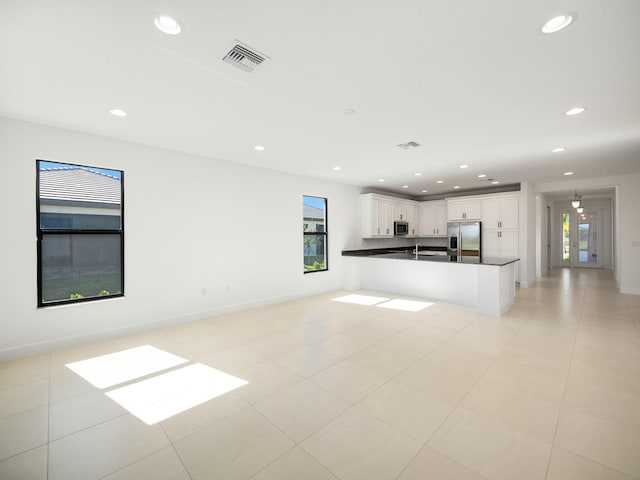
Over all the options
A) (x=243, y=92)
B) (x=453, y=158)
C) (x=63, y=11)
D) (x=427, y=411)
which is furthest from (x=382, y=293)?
(x=63, y=11)

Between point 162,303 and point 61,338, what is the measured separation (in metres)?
1.15

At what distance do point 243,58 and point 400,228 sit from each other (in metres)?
6.97

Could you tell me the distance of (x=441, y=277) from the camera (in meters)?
5.65

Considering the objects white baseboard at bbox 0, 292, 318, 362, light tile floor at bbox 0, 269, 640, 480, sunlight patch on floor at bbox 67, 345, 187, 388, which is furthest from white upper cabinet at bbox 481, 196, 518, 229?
sunlight patch on floor at bbox 67, 345, 187, 388

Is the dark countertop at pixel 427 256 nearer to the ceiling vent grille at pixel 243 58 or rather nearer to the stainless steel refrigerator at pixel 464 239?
the stainless steel refrigerator at pixel 464 239

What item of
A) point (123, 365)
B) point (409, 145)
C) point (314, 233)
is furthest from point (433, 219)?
point (123, 365)

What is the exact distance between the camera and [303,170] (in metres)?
5.67

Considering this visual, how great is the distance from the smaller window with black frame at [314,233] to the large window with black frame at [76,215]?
3434 millimetres

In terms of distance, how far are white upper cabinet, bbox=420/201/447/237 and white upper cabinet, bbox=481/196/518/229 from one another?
4.55 feet

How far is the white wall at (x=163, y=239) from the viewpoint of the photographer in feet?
10.5

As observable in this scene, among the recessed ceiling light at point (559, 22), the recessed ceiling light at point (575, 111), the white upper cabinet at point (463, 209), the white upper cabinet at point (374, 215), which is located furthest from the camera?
the white upper cabinet at point (463, 209)

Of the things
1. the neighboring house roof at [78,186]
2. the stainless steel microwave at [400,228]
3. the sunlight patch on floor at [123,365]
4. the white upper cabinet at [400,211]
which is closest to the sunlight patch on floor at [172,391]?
the sunlight patch on floor at [123,365]

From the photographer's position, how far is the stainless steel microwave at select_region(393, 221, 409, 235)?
26.7ft

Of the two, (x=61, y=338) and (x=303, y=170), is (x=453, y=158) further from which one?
(x=61, y=338)
